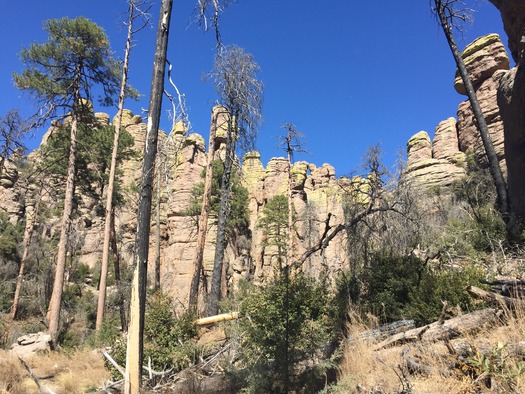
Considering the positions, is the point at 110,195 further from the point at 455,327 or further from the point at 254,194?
the point at 254,194

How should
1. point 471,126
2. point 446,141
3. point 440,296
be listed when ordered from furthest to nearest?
point 446,141 < point 471,126 < point 440,296

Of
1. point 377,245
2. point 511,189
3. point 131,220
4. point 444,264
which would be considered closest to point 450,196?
point 511,189

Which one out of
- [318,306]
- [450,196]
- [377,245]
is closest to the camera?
[318,306]

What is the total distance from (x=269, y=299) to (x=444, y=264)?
5207 mm

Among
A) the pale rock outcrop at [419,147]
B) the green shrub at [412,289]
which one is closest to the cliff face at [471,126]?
the pale rock outcrop at [419,147]

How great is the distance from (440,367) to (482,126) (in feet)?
35.7

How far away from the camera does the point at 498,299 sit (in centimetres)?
523

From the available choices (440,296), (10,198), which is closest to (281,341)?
(440,296)

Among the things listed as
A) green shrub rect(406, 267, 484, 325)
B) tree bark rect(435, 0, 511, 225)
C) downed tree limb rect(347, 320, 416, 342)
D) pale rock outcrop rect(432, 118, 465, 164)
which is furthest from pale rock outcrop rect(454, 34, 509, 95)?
downed tree limb rect(347, 320, 416, 342)

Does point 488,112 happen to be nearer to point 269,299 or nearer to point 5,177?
point 269,299

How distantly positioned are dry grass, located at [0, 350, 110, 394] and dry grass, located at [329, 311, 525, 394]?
512 centimetres

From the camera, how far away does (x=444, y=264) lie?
8.90 metres

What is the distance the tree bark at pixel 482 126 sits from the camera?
11688 millimetres

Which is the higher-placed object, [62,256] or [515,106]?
[515,106]
